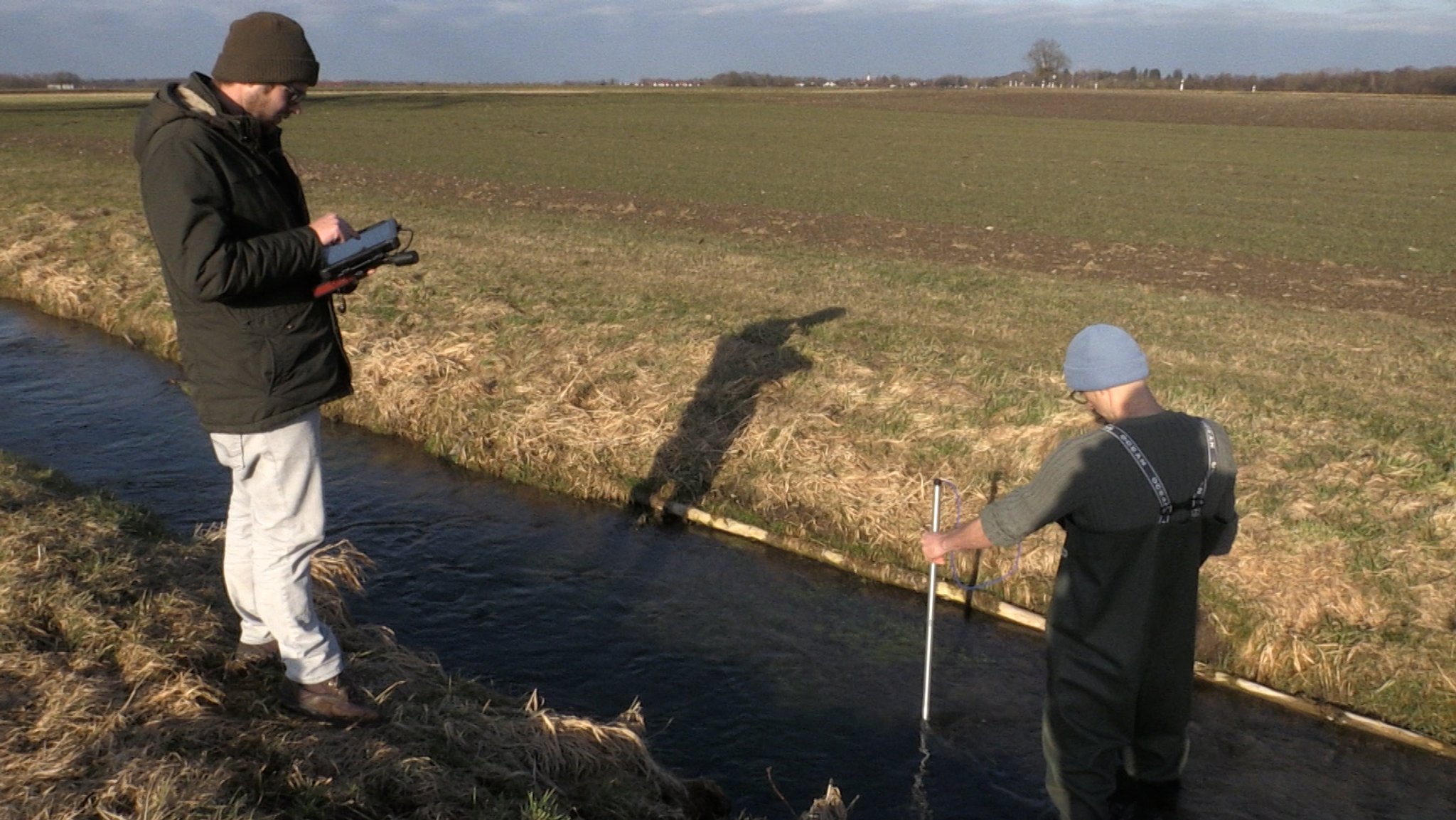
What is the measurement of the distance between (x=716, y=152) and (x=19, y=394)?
3250 centimetres

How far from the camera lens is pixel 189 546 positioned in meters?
7.22

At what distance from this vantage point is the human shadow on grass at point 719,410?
32.3 feet

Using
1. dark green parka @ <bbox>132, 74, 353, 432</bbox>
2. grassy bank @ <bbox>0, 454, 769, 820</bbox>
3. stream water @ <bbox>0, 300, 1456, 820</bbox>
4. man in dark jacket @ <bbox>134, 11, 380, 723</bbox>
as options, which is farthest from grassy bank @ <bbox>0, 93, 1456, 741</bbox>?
dark green parka @ <bbox>132, 74, 353, 432</bbox>

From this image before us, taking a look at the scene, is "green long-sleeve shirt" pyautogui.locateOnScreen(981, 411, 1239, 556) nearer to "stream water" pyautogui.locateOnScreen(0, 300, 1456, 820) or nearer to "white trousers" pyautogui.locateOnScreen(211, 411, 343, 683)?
"stream water" pyautogui.locateOnScreen(0, 300, 1456, 820)

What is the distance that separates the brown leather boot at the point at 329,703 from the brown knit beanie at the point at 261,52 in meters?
2.43

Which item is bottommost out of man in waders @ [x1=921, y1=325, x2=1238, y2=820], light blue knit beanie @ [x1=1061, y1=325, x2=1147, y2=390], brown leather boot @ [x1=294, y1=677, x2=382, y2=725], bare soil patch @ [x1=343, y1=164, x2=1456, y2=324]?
bare soil patch @ [x1=343, y1=164, x2=1456, y2=324]

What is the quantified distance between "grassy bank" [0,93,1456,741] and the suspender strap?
3212mm

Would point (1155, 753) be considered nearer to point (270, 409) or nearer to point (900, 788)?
point (900, 788)

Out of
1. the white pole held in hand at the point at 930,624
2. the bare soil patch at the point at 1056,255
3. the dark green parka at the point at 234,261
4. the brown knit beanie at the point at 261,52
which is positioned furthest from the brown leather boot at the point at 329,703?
the bare soil patch at the point at 1056,255

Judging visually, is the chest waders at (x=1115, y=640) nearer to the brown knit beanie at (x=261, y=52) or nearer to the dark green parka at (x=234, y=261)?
the dark green parka at (x=234, y=261)

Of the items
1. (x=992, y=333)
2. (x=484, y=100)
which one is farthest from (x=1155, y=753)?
(x=484, y=100)

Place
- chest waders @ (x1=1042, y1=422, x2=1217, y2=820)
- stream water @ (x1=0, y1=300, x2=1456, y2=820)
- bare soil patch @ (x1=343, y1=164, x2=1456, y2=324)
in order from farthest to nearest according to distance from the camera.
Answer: bare soil patch @ (x1=343, y1=164, x2=1456, y2=324), stream water @ (x1=0, y1=300, x2=1456, y2=820), chest waders @ (x1=1042, y1=422, x2=1217, y2=820)

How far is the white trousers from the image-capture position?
4543mm

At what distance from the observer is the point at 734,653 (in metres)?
7.29
